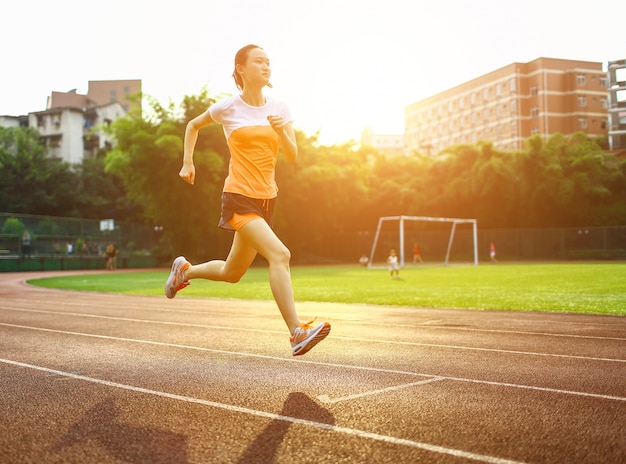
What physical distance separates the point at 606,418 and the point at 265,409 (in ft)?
6.36

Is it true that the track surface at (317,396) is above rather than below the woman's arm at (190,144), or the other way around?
below

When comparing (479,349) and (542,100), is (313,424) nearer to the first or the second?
(479,349)

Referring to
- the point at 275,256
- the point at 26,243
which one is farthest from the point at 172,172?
the point at 275,256

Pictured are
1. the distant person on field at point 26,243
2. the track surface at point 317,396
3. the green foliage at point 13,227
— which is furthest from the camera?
the distant person on field at point 26,243

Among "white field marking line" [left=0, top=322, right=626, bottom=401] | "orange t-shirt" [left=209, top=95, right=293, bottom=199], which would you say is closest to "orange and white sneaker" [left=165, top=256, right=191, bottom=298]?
"white field marking line" [left=0, top=322, right=626, bottom=401]

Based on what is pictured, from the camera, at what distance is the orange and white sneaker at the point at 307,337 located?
4.92m

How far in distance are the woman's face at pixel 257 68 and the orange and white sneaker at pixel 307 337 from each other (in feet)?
6.58

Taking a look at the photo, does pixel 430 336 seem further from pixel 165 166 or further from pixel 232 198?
pixel 165 166

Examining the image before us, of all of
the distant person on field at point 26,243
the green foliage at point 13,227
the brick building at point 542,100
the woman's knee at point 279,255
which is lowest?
the woman's knee at point 279,255

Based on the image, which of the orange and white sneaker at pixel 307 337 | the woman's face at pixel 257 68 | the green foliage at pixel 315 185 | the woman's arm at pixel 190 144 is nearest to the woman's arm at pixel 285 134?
the woman's face at pixel 257 68

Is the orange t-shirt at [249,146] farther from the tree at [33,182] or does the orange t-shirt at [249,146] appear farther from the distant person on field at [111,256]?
the tree at [33,182]

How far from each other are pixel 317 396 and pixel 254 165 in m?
1.95

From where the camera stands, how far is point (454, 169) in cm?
5912

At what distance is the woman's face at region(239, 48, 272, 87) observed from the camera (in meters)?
5.41
